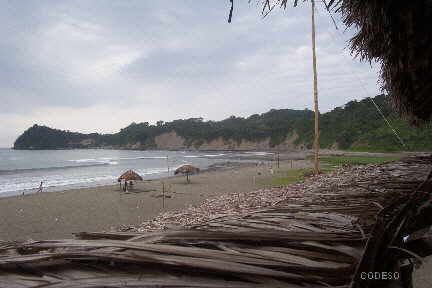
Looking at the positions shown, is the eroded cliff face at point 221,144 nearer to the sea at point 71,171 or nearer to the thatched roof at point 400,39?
the sea at point 71,171

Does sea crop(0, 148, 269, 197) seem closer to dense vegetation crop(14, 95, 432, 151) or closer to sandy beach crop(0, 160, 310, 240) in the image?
sandy beach crop(0, 160, 310, 240)

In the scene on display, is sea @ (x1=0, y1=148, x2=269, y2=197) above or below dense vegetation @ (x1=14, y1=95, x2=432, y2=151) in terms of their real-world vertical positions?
below

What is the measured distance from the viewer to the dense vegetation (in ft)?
122

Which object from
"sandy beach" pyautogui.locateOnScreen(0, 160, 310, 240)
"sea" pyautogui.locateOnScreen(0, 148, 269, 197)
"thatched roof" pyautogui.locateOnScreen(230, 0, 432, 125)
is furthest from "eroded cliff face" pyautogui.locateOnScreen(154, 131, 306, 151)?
"thatched roof" pyautogui.locateOnScreen(230, 0, 432, 125)

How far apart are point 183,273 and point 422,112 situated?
3.16 meters

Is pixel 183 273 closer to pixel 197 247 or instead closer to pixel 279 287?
pixel 197 247

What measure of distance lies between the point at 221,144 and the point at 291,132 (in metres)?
24.7

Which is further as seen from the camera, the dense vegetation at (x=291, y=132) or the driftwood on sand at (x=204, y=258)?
the dense vegetation at (x=291, y=132)

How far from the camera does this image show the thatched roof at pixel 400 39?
1.50 m

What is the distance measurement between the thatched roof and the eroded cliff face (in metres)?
69.6

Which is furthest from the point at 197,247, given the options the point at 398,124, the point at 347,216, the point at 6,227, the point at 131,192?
the point at 398,124

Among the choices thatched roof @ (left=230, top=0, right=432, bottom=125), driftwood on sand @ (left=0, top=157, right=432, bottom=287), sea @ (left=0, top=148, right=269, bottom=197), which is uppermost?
thatched roof @ (left=230, top=0, right=432, bottom=125)

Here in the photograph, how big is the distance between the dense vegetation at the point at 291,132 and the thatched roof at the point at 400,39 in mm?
2148

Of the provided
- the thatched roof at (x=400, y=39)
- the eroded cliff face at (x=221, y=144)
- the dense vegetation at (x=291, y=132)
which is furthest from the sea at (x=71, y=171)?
the eroded cliff face at (x=221, y=144)
